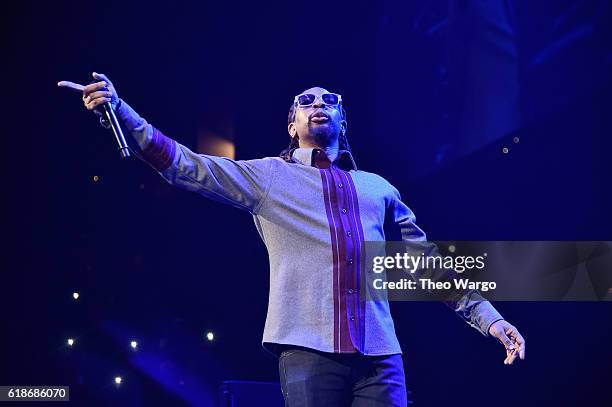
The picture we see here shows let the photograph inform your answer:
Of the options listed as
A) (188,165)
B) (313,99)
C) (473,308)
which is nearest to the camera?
(188,165)

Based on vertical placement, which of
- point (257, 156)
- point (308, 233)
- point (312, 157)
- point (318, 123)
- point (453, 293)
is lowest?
point (453, 293)

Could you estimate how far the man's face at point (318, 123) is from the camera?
2711 mm

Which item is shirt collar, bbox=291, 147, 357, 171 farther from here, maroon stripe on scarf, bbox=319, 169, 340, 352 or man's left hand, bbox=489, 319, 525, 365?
man's left hand, bbox=489, 319, 525, 365

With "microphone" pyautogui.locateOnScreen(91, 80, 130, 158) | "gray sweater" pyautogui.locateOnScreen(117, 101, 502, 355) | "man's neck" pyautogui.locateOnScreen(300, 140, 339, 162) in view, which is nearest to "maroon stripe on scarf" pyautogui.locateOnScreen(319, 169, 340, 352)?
"gray sweater" pyautogui.locateOnScreen(117, 101, 502, 355)

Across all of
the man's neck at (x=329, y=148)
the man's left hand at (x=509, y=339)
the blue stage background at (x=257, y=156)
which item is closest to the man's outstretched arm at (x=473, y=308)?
the man's left hand at (x=509, y=339)

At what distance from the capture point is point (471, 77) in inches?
166

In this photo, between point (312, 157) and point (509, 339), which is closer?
point (509, 339)

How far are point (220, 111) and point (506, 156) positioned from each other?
168 centimetres

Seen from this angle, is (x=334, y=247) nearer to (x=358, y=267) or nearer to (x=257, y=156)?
(x=358, y=267)

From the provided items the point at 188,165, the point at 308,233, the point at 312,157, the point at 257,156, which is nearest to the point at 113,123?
the point at 188,165

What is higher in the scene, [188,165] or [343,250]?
[188,165]

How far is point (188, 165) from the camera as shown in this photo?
231 cm

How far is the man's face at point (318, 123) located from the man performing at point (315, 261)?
0.24 ft

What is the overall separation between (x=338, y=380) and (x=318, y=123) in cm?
97
